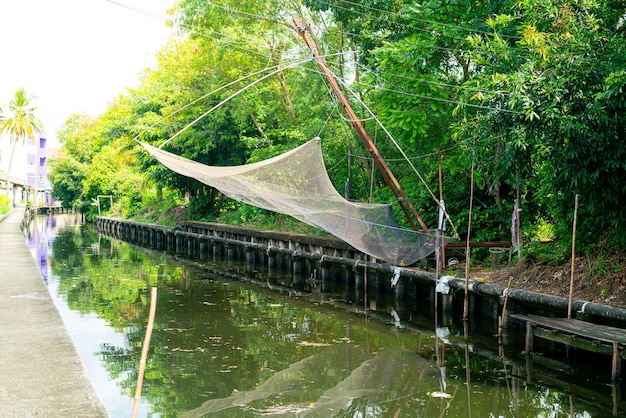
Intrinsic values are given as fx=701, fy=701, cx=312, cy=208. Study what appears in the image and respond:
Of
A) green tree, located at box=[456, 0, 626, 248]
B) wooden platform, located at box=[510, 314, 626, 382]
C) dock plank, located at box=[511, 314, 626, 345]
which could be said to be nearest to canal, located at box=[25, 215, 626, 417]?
wooden platform, located at box=[510, 314, 626, 382]

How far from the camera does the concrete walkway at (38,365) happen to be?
18.8ft

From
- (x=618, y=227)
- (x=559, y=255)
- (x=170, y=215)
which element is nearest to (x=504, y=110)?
(x=618, y=227)

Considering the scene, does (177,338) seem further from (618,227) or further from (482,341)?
(618,227)

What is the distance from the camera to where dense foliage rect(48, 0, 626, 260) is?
8.65 meters

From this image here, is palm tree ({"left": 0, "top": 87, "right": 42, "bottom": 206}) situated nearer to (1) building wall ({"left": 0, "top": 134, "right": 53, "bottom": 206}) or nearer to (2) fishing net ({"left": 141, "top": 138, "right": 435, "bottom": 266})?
(1) building wall ({"left": 0, "top": 134, "right": 53, "bottom": 206})

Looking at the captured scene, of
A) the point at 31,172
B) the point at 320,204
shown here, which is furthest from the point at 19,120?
the point at 320,204

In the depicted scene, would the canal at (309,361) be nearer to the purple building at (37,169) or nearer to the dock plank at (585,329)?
the dock plank at (585,329)

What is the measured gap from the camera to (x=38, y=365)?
698 cm

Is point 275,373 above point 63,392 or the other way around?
the other way around

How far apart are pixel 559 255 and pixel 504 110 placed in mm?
3275

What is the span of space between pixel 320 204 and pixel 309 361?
4562 mm

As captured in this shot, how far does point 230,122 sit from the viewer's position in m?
24.9

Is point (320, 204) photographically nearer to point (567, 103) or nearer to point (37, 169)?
point (567, 103)

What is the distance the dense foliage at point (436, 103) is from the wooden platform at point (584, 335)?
174cm
